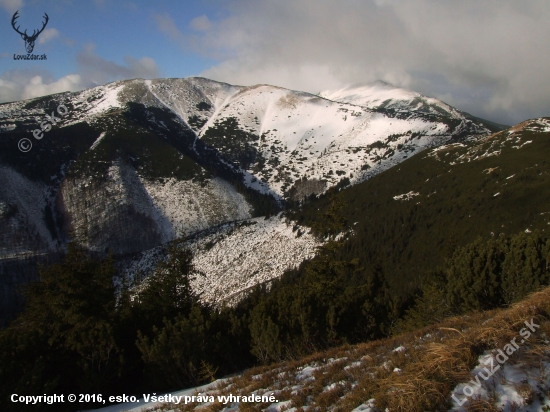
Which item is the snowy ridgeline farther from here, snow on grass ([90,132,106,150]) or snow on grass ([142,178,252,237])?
snow on grass ([90,132,106,150])

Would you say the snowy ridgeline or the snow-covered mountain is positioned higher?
the snow-covered mountain

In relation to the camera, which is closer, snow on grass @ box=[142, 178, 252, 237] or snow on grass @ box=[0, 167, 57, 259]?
snow on grass @ box=[0, 167, 57, 259]

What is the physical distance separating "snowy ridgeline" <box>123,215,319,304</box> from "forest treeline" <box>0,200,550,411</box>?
50.9 m

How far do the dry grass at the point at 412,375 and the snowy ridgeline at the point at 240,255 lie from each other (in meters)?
61.7

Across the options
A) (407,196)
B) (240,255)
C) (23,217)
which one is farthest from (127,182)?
(407,196)

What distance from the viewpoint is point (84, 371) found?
44.4 feet

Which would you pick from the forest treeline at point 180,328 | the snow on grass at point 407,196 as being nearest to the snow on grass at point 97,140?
the snow on grass at point 407,196

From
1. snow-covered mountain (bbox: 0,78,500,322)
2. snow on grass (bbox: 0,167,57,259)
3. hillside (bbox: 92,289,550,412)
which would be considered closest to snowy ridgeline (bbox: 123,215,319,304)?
snow-covered mountain (bbox: 0,78,500,322)

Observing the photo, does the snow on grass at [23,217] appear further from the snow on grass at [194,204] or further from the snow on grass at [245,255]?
the snow on grass at [245,255]

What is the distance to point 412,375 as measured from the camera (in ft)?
19.6

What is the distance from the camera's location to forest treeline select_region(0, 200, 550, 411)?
13180mm

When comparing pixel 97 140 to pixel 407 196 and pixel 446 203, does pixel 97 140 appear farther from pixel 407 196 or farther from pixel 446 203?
pixel 446 203

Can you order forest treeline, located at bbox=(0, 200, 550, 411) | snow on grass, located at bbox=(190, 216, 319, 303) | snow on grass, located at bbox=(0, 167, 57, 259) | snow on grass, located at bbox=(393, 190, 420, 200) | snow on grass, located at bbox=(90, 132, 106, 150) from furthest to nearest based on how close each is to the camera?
snow on grass, located at bbox=(90, 132, 106, 150) < snow on grass, located at bbox=(0, 167, 57, 259) < snow on grass, located at bbox=(393, 190, 420, 200) < snow on grass, located at bbox=(190, 216, 319, 303) < forest treeline, located at bbox=(0, 200, 550, 411)

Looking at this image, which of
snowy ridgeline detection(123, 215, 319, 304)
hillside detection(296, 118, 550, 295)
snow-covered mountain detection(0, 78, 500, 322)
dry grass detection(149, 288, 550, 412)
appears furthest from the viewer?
snow-covered mountain detection(0, 78, 500, 322)
